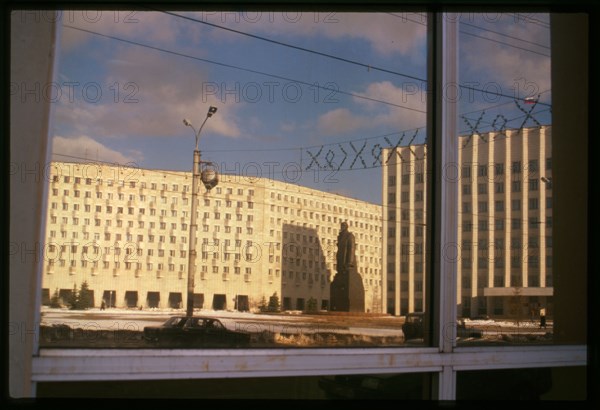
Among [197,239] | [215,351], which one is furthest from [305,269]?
[215,351]

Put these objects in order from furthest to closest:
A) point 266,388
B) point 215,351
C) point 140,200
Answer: point 140,200 → point 266,388 → point 215,351

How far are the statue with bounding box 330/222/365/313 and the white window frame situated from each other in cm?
49

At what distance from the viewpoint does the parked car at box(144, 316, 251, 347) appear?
2.77m

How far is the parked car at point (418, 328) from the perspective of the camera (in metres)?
3.07

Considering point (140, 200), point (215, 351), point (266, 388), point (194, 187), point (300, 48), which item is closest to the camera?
point (215, 351)

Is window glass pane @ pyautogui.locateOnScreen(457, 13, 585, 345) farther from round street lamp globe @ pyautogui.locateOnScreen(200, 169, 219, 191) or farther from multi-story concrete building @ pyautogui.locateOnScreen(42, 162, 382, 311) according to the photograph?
round street lamp globe @ pyautogui.locateOnScreen(200, 169, 219, 191)

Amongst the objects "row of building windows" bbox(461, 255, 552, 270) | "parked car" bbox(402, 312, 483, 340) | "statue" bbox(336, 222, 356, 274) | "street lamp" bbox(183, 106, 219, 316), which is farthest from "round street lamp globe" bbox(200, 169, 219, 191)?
"row of building windows" bbox(461, 255, 552, 270)

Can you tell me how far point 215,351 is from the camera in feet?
8.63

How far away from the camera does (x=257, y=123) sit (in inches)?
127

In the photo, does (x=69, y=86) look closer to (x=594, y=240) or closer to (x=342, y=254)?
(x=342, y=254)

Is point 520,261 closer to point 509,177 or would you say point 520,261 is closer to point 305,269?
point 509,177

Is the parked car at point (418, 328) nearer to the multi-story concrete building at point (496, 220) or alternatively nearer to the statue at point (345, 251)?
the multi-story concrete building at point (496, 220)

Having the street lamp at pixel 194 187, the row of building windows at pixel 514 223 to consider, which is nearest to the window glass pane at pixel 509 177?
the row of building windows at pixel 514 223

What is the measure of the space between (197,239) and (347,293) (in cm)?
87
